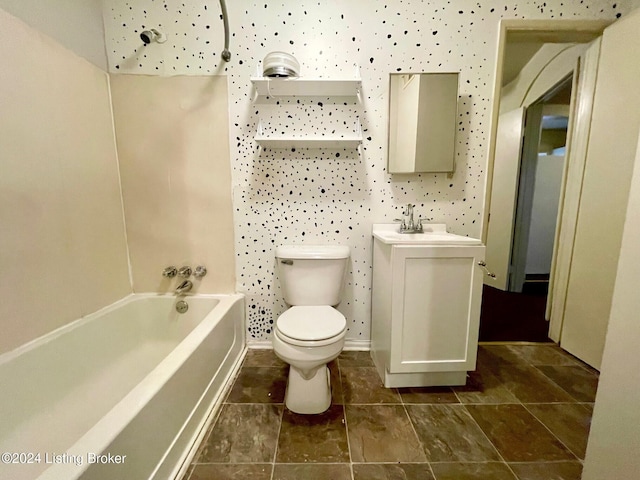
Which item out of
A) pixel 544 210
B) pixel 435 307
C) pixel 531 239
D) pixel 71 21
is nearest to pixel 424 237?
pixel 435 307

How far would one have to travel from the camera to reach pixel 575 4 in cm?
140

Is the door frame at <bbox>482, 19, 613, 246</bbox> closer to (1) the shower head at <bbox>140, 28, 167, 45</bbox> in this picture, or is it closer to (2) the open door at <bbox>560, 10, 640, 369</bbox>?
(2) the open door at <bbox>560, 10, 640, 369</bbox>

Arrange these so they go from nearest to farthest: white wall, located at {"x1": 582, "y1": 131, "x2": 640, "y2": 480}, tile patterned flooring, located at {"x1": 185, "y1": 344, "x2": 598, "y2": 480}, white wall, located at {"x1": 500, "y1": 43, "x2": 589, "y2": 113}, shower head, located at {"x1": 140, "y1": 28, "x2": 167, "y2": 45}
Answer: white wall, located at {"x1": 582, "y1": 131, "x2": 640, "y2": 480}
tile patterned flooring, located at {"x1": 185, "y1": 344, "x2": 598, "y2": 480}
shower head, located at {"x1": 140, "y1": 28, "x2": 167, "y2": 45}
white wall, located at {"x1": 500, "y1": 43, "x2": 589, "y2": 113}

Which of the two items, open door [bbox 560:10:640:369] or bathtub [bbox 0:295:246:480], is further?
open door [bbox 560:10:640:369]

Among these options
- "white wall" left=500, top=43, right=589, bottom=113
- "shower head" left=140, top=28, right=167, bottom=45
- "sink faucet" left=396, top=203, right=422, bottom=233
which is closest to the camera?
"shower head" left=140, top=28, right=167, bottom=45

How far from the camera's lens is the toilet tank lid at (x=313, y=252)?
143 cm

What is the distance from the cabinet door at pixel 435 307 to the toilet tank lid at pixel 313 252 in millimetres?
350

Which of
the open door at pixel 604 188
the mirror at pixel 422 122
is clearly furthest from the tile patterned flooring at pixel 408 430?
the mirror at pixel 422 122

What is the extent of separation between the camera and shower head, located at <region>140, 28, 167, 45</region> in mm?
1382

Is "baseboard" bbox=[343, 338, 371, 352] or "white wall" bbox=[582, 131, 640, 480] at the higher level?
"white wall" bbox=[582, 131, 640, 480]

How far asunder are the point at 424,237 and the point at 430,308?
0.37m

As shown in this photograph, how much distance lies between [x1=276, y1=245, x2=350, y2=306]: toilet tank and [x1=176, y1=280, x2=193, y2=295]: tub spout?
2.10 ft

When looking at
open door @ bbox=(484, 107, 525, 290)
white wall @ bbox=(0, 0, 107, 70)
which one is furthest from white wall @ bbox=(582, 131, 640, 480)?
white wall @ bbox=(0, 0, 107, 70)

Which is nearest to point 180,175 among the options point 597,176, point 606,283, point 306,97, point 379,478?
point 306,97
